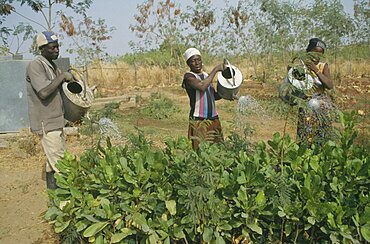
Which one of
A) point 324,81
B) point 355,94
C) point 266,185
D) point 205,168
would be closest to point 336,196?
A: point 266,185

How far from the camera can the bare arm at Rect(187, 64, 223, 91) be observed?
3.47 m

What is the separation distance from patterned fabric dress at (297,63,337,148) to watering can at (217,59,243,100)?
0.59 meters

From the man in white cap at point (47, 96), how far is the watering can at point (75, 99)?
0.06 m

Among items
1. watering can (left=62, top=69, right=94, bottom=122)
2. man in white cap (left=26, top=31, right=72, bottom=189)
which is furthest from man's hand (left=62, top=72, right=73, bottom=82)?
watering can (left=62, top=69, right=94, bottom=122)

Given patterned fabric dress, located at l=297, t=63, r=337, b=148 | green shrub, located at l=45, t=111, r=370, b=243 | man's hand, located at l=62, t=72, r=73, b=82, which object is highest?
man's hand, located at l=62, t=72, r=73, b=82

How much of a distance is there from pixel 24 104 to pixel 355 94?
9.23m

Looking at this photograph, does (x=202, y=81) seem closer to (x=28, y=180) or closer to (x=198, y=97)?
(x=198, y=97)

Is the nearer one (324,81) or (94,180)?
(94,180)

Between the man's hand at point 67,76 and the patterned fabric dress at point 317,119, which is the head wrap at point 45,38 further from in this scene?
the patterned fabric dress at point 317,119

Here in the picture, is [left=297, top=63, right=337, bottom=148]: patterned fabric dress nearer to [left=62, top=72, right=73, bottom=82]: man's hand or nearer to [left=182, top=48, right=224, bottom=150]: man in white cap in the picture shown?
[left=182, top=48, right=224, bottom=150]: man in white cap

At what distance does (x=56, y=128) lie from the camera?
357cm

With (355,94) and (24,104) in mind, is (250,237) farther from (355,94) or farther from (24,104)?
(355,94)

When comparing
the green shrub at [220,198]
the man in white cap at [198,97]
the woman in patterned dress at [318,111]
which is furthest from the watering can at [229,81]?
the green shrub at [220,198]

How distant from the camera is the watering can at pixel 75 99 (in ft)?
12.0
